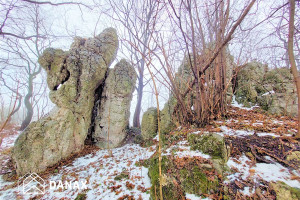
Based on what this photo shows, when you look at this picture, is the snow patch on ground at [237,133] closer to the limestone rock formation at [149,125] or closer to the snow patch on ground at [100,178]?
the snow patch on ground at [100,178]

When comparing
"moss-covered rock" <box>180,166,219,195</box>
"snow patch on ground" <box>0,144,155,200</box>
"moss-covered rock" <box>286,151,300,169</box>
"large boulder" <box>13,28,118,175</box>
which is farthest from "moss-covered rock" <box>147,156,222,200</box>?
"large boulder" <box>13,28,118,175</box>

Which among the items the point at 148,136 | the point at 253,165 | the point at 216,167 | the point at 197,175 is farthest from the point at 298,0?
the point at 148,136

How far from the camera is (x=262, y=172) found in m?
1.91

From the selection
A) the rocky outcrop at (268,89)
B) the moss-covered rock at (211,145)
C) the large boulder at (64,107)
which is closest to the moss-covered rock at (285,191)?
the moss-covered rock at (211,145)

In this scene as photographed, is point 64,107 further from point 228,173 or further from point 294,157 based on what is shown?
point 294,157

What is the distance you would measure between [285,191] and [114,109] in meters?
5.88

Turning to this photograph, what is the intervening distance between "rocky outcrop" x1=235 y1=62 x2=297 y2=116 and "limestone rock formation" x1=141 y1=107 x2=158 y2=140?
4284 millimetres

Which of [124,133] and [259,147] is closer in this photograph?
[259,147]

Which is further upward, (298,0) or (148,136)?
(298,0)

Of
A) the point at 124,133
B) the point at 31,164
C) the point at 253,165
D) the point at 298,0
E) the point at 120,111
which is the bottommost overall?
the point at 31,164

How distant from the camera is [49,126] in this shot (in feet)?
14.8

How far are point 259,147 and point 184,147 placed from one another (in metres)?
1.46

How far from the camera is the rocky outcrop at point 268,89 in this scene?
18.4 feet

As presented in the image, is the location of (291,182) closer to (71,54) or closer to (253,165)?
(253,165)
